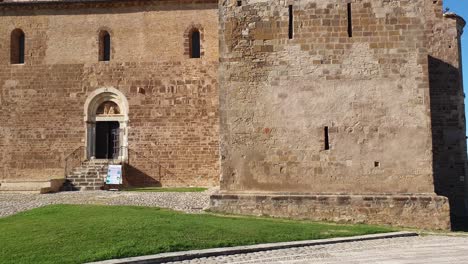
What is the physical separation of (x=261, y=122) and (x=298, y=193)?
2.16 m

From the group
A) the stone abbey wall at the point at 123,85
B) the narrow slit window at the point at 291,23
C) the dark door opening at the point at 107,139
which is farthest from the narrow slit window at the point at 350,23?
the dark door opening at the point at 107,139

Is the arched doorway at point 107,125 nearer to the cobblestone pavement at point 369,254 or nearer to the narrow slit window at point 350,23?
the narrow slit window at point 350,23

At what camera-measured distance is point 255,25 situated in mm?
13844

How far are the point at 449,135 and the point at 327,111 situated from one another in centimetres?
750

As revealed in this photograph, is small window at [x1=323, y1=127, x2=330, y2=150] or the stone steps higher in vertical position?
small window at [x1=323, y1=127, x2=330, y2=150]

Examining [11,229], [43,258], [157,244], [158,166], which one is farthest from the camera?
[158,166]

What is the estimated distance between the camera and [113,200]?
16000 mm

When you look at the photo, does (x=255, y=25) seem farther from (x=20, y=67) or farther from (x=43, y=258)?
(x=20, y=67)

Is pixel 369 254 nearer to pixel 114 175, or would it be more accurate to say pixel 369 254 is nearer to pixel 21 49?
pixel 114 175

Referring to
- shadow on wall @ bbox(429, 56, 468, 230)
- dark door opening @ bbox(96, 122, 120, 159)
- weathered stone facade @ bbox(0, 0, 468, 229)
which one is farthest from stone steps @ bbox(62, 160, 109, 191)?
shadow on wall @ bbox(429, 56, 468, 230)

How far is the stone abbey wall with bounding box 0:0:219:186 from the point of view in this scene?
74.2ft

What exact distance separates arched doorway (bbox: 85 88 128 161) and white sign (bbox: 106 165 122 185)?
5.17 feet

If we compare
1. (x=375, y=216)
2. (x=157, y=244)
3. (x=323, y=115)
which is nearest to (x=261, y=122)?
(x=323, y=115)

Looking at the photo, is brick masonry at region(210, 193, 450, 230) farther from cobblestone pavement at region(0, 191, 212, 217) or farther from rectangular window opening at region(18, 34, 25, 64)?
rectangular window opening at region(18, 34, 25, 64)
